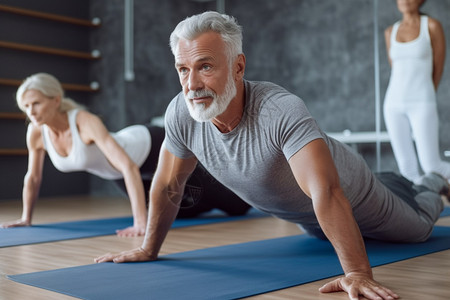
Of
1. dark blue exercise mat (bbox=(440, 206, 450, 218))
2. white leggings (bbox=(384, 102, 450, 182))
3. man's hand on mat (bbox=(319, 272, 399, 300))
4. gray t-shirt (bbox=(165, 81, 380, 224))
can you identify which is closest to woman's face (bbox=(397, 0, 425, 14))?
white leggings (bbox=(384, 102, 450, 182))

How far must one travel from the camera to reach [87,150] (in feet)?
8.67

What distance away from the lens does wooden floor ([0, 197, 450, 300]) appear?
4.29 feet

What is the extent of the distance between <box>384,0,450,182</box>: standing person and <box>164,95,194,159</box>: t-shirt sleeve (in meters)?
2.20

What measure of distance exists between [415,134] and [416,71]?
1.24ft

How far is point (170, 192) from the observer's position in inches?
65.1

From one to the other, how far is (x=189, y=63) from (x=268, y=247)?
0.86 metres

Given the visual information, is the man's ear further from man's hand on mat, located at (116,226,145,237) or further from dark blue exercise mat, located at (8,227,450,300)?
man's hand on mat, located at (116,226,145,237)

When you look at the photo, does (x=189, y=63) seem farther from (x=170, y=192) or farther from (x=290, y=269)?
(x=290, y=269)

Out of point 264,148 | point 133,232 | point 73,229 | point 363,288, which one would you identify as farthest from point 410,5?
point 363,288

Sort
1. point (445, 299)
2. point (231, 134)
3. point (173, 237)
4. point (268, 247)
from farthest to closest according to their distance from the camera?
point (173, 237) < point (268, 247) < point (231, 134) < point (445, 299)

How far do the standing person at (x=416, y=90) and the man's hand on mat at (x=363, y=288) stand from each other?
7.78ft

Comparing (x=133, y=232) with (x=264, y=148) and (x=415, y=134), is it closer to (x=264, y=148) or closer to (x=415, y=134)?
(x=264, y=148)

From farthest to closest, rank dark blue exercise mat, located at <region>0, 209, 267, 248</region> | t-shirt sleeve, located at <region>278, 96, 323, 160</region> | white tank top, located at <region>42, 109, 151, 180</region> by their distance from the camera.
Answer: white tank top, located at <region>42, 109, 151, 180</region>, dark blue exercise mat, located at <region>0, 209, 267, 248</region>, t-shirt sleeve, located at <region>278, 96, 323, 160</region>

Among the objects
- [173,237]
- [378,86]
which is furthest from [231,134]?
[378,86]
